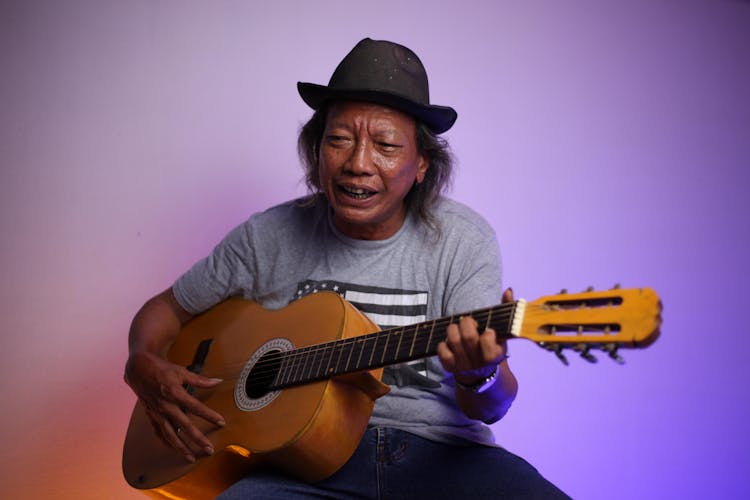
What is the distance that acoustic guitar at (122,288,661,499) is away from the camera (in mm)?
1344

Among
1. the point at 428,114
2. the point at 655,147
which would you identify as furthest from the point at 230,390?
the point at 655,147

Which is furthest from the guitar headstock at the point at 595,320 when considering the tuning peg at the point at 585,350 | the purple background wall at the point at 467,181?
the purple background wall at the point at 467,181

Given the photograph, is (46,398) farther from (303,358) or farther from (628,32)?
(628,32)

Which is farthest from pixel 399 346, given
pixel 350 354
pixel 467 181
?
pixel 467 181

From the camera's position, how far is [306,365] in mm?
1818

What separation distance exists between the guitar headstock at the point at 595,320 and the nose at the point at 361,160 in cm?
75

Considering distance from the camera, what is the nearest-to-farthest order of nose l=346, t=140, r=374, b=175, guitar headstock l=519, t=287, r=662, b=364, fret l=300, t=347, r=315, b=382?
guitar headstock l=519, t=287, r=662, b=364 → fret l=300, t=347, r=315, b=382 → nose l=346, t=140, r=374, b=175

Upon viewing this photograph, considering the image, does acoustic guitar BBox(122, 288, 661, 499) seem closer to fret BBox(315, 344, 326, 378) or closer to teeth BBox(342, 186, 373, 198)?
fret BBox(315, 344, 326, 378)

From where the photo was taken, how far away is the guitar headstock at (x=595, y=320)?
49.7 inches

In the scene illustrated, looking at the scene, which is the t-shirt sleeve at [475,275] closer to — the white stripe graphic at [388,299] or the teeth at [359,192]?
the white stripe graphic at [388,299]

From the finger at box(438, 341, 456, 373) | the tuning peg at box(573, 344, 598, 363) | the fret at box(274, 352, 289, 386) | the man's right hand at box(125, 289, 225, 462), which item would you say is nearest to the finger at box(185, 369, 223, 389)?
the man's right hand at box(125, 289, 225, 462)

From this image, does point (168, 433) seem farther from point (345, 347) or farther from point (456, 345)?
point (456, 345)

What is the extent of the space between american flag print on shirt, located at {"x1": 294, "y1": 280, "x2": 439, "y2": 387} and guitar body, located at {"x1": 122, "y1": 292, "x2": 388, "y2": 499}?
0.50ft

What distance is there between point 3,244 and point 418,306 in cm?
175
